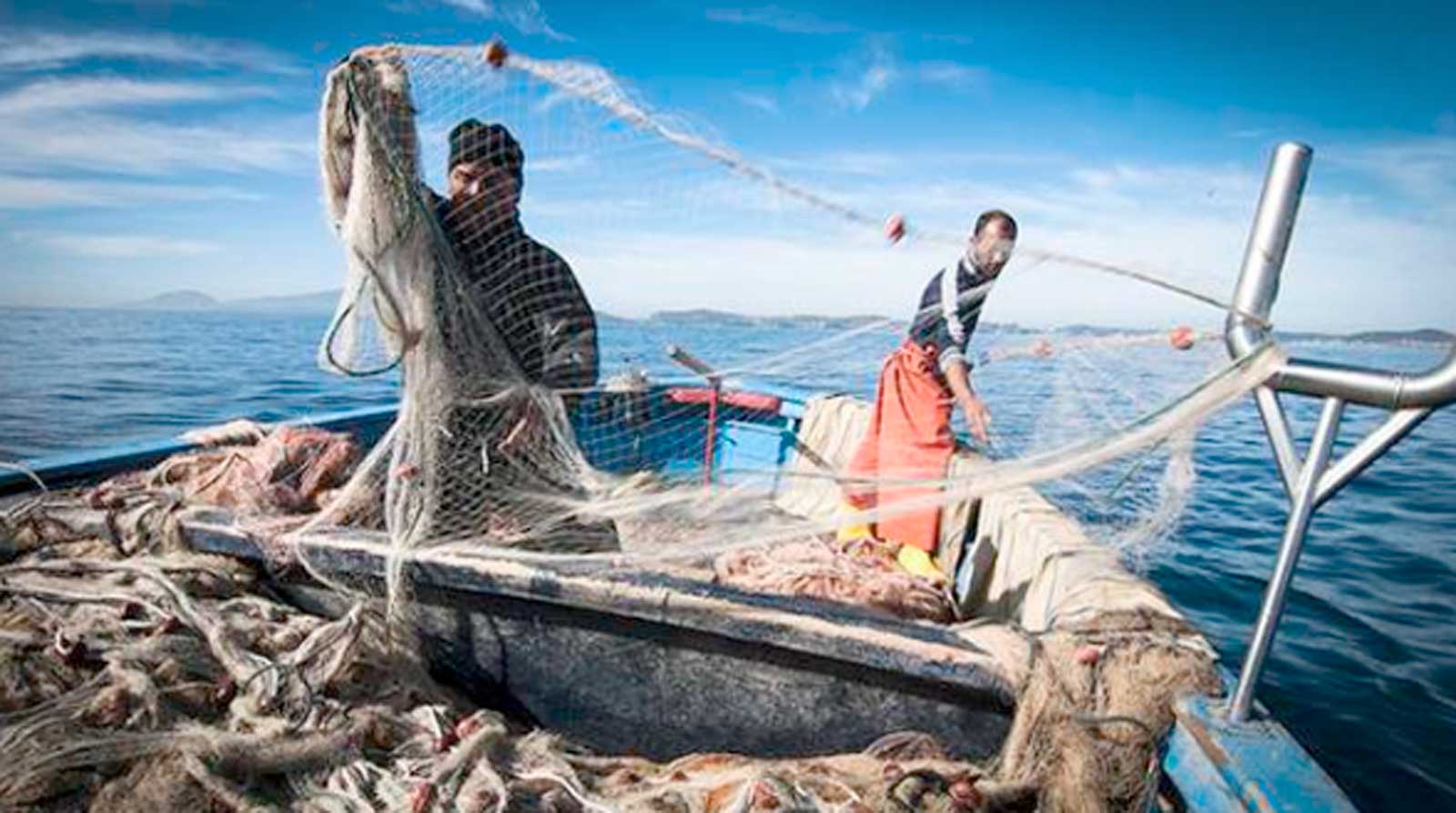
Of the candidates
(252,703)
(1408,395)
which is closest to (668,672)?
(252,703)

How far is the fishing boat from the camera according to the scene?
1930mm

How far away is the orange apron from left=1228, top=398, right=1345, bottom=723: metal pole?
2.66m

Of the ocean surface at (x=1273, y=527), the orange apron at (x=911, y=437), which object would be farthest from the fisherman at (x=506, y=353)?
the orange apron at (x=911, y=437)

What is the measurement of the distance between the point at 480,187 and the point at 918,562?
3.19 m

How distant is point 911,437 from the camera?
5.03 m

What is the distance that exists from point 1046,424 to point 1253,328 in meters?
2.08

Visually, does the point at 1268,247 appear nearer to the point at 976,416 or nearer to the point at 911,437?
the point at 976,416

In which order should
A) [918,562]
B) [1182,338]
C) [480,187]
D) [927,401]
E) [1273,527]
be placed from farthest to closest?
Answer: [1273,527] → [927,401] → [918,562] → [480,187] → [1182,338]

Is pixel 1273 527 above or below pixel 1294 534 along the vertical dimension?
below

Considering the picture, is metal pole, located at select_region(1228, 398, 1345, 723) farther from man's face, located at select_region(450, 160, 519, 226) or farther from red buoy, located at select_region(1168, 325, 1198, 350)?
man's face, located at select_region(450, 160, 519, 226)

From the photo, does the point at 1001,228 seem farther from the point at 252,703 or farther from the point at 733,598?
the point at 252,703

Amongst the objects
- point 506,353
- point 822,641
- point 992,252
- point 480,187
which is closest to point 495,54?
point 480,187

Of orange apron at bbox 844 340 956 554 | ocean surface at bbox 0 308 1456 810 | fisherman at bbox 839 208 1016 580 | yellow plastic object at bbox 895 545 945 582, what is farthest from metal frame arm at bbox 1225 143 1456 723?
orange apron at bbox 844 340 956 554

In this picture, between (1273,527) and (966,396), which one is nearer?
(966,396)
